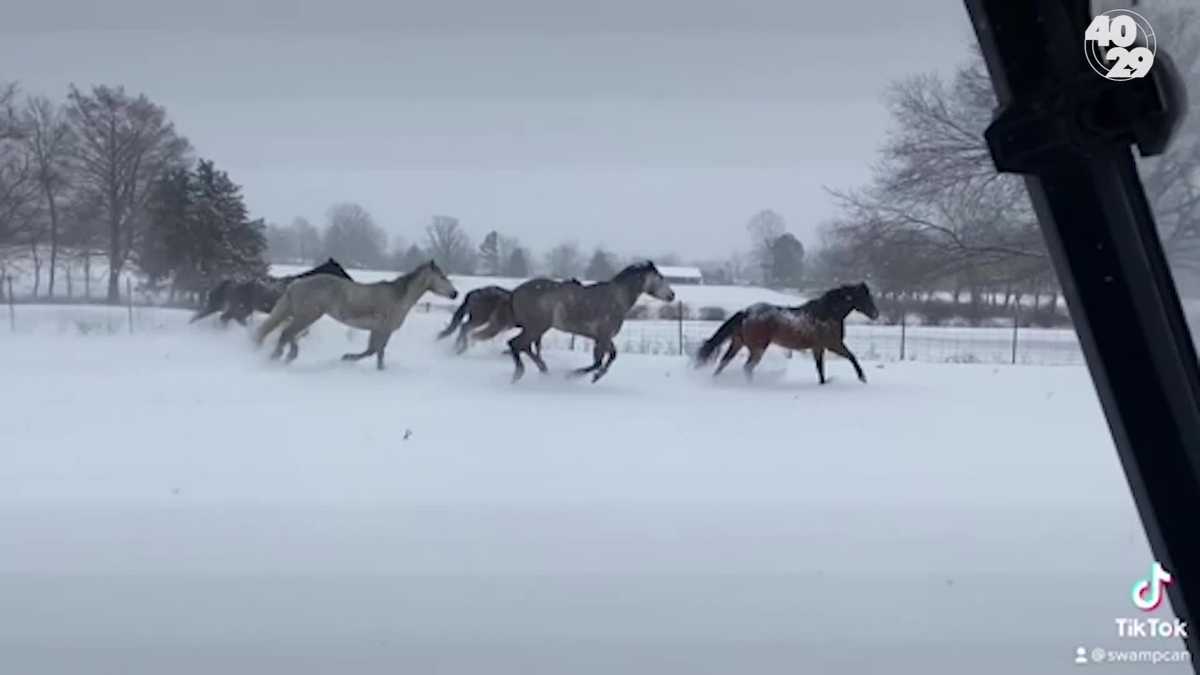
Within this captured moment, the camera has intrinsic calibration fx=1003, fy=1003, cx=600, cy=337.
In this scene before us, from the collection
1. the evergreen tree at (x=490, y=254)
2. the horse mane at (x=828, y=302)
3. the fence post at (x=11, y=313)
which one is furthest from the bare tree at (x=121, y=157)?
the horse mane at (x=828, y=302)

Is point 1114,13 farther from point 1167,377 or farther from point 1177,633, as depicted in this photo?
point 1177,633

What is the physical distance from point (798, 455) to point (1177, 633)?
1.59m

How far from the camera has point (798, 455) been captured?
3.29 meters

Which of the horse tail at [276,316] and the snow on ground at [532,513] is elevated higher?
the horse tail at [276,316]

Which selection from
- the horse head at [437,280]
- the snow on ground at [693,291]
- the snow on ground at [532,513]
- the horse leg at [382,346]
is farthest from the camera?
the horse leg at [382,346]

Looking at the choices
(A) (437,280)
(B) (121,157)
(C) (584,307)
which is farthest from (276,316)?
(C) (584,307)

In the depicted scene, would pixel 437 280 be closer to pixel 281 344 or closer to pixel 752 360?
pixel 281 344

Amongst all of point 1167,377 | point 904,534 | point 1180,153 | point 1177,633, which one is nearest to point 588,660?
point 904,534

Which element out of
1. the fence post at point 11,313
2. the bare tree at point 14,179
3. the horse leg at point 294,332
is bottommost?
the horse leg at point 294,332

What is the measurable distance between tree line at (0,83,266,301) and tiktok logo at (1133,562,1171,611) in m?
2.79

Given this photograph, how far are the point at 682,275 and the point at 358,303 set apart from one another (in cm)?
121

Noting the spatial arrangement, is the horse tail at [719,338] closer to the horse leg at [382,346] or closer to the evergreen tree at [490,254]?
the evergreen tree at [490,254]

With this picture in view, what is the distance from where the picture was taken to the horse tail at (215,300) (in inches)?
137

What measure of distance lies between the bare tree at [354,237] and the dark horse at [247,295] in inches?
2.4
